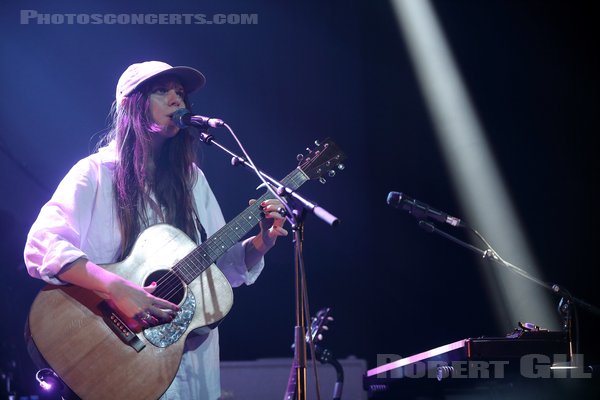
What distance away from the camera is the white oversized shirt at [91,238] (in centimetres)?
276

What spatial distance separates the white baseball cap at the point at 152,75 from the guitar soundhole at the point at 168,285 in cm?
87

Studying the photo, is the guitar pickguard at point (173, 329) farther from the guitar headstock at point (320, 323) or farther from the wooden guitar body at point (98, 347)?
the guitar headstock at point (320, 323)

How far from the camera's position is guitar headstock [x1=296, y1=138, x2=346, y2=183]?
3139mm

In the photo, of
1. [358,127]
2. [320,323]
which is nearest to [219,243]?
[320,323]

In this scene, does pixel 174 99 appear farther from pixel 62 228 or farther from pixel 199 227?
pixel 62 228

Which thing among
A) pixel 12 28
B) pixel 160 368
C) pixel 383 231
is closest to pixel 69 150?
pixel 12 28

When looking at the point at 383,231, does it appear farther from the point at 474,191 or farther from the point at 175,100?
the point at 175,100

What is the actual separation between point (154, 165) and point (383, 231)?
2.68 m

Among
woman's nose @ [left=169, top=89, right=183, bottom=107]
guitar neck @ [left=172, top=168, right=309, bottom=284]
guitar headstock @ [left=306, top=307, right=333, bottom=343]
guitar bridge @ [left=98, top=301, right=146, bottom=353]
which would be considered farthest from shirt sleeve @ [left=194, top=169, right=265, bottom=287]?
guitar headstock @ [left=306, top=307, right=333, bottom=343]

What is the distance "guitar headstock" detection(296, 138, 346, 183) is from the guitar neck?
4cm

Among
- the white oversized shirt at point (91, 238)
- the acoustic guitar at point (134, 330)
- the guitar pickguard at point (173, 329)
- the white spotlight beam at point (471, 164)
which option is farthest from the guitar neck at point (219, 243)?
the white spotlight beam at point (471, 164)

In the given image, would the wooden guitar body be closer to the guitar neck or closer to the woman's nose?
the guitar neck

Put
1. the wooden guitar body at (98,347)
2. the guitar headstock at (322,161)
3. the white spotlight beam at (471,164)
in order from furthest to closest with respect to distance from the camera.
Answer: the white spotlight beam at (471,164)
the guitar headstock at (322,161)
the wooden guitar body at (98,347)

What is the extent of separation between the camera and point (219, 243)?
3031mm
